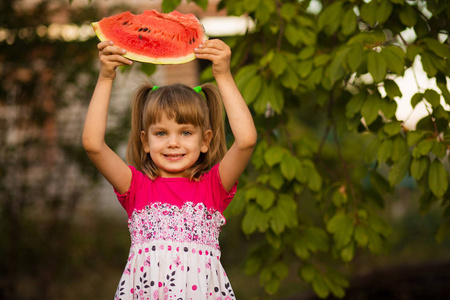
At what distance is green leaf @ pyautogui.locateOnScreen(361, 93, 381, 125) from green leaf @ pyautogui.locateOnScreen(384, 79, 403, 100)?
0.07 metres

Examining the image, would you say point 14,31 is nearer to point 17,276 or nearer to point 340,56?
point 17,276

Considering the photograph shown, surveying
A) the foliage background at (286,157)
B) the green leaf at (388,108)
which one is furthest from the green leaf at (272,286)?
the green leaf at (388,108)

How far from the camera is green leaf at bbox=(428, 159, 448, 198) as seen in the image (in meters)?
2.80

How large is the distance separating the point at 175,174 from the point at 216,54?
529 millimetres

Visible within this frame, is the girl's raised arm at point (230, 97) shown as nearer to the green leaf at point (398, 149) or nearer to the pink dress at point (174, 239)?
the pink dress at point (174, 239)

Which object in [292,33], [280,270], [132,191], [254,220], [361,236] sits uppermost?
[292,33]

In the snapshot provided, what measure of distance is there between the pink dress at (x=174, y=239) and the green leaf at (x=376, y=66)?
2.96ft

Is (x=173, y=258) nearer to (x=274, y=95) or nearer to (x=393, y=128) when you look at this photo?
(x=274, y=95)

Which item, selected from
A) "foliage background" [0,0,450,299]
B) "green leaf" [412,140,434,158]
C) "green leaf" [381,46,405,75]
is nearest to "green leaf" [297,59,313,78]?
"foliage background" [0,0,450,299]

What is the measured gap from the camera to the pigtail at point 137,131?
8.14 feet

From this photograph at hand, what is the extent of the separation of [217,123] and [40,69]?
3.88 m

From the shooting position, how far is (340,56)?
282 centimetres

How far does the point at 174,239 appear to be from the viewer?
223 cm

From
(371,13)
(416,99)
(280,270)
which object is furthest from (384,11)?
(280,270)
